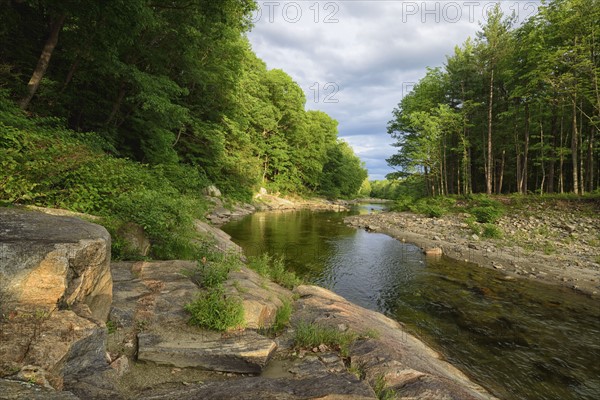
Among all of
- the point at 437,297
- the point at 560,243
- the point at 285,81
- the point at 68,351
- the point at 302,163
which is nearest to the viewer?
the point at 68,351

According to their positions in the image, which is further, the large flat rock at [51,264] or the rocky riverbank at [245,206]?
the rocky riverbank at [245,206]

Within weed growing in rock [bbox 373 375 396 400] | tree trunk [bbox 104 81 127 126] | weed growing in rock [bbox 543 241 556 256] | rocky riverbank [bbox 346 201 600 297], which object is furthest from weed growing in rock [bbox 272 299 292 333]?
tree trunk [bbox 104 81 127 126]

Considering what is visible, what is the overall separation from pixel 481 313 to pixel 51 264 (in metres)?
11.0

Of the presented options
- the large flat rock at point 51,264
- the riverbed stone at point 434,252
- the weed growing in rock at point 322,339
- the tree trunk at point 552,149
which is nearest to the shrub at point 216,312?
the weed growing in rock at point 322,339

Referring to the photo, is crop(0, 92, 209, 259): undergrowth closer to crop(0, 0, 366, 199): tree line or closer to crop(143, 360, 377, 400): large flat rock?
crop(0, 0, 366, 199): tree line

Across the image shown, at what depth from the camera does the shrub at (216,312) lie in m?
4.84

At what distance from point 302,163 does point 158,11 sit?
38791 mm

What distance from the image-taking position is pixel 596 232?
647 inches

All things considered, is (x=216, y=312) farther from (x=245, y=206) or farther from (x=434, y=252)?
(x=245, y=206)

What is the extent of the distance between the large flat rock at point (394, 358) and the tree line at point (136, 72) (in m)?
11.1

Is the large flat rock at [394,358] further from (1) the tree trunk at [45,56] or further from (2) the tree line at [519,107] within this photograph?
(2) the tree line at [519,107]

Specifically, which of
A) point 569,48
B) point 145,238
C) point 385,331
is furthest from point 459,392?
point 569,48

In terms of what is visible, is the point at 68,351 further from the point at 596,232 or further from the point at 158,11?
the point at 596,232

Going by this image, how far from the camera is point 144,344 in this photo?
421cm
